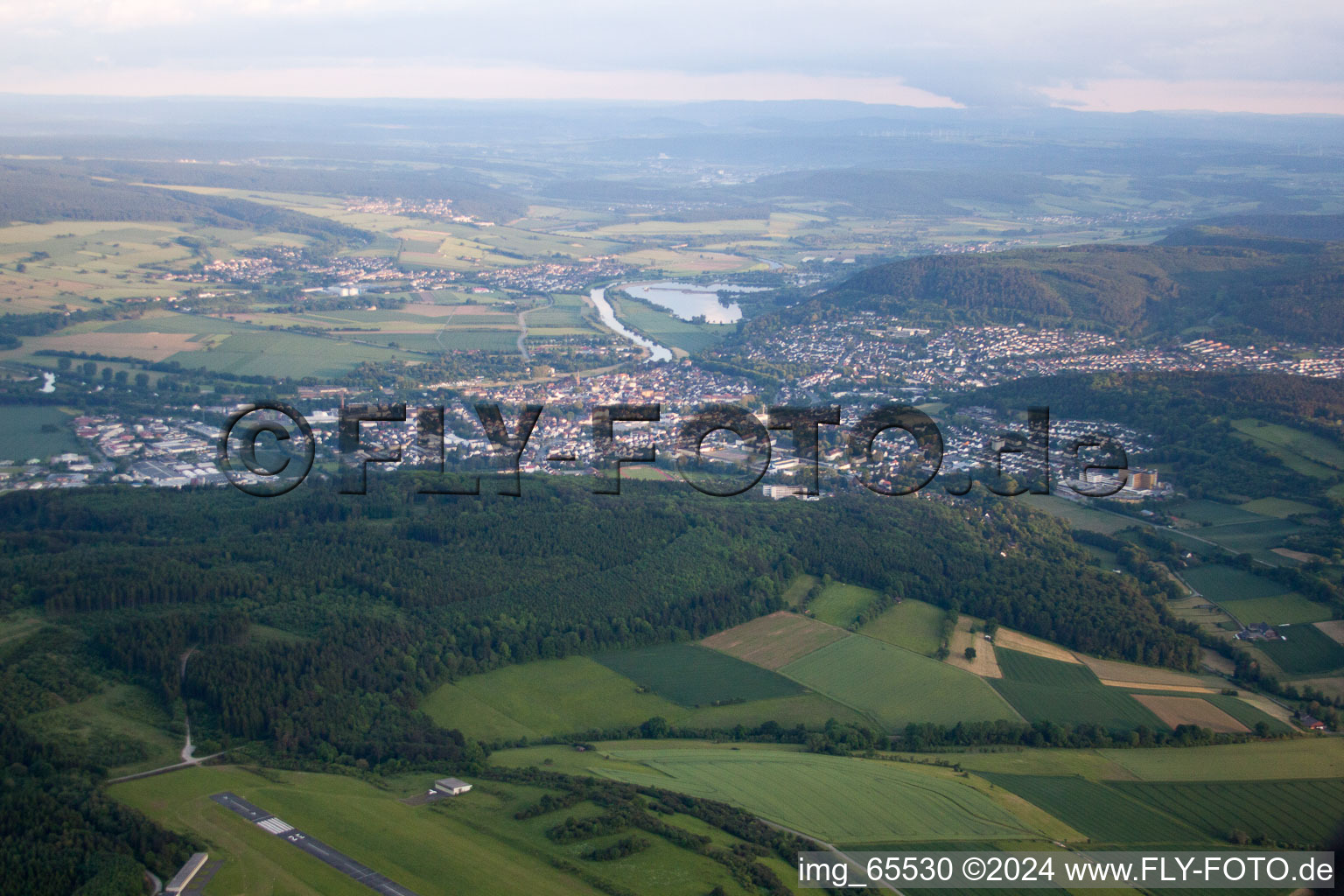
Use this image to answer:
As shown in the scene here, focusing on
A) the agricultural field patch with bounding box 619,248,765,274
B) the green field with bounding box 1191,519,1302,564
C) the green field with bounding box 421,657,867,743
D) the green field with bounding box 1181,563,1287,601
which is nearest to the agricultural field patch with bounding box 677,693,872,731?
the green field with bounding box 421,657,867,743

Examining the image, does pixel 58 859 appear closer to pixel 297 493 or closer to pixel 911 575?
pixel 297 493

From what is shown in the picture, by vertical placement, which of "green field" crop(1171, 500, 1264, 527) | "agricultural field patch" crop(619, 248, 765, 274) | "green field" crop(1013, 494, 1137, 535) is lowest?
"green field" crop(1013, 494, 1137, 535)

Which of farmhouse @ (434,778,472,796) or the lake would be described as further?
the lake

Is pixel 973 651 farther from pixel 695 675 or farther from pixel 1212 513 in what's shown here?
pixel 1212 513

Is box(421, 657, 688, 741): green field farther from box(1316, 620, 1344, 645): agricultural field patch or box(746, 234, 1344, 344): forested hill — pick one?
box(746, 234, 1344, 344): forested hill

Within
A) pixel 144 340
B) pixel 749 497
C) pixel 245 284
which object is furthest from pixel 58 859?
pixel 245 284

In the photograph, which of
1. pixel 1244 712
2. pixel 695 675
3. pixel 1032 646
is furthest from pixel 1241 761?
pixel 695 675
